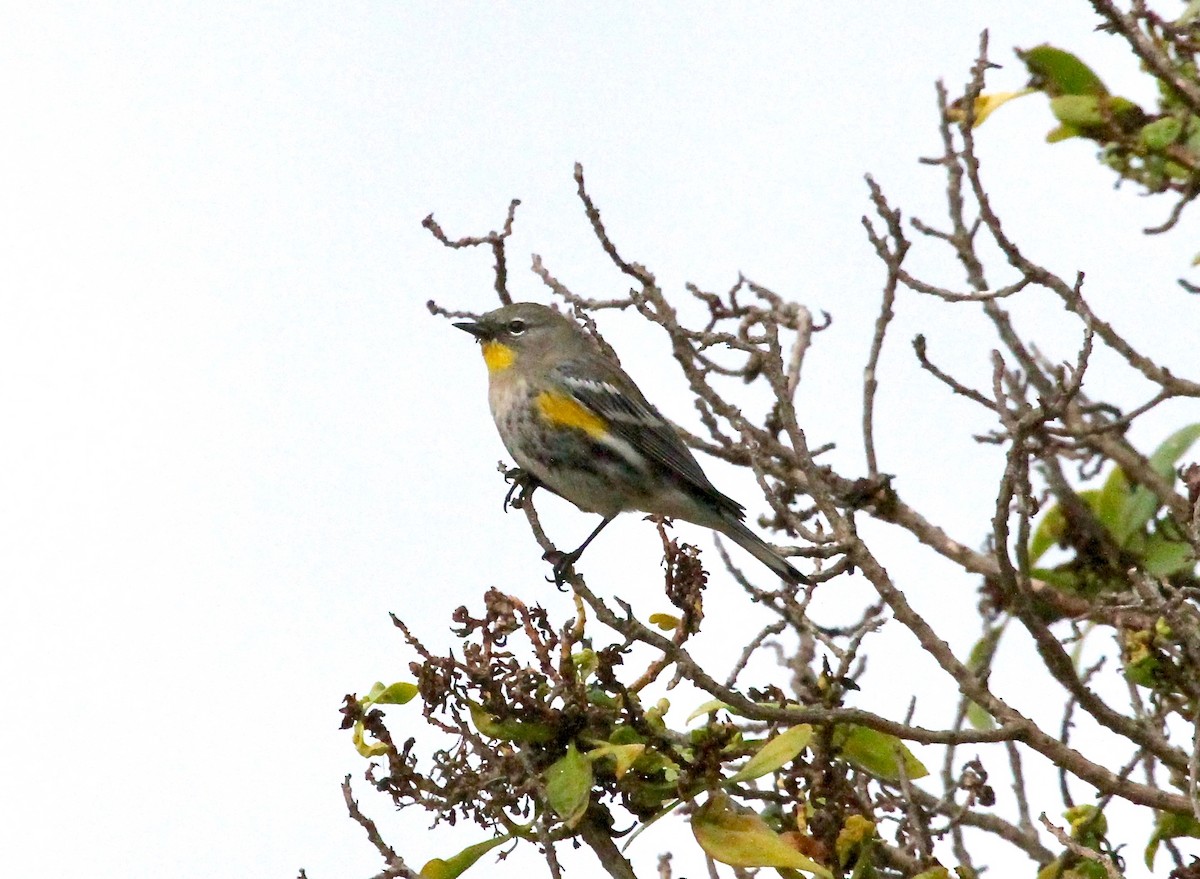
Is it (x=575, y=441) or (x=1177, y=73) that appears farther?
(x=575, y=441)

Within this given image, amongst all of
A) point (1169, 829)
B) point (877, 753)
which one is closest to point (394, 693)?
point (877, 753)

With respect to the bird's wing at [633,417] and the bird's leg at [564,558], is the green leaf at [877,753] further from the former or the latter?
the bird's wing at [633,417]

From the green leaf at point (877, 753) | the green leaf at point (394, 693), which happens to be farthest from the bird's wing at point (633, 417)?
the green leaf at point (394, 693)

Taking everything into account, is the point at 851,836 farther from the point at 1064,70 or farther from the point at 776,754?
the point at 1064,70

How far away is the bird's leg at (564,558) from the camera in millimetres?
4270

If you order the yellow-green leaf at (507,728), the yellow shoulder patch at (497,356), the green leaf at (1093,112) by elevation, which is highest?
the yellow shoulder patch at (497,356)

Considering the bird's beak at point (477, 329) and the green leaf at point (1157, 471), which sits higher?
the bird's beak at point (477, 329)

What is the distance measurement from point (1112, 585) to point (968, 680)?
1944 mm

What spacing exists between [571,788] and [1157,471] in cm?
289

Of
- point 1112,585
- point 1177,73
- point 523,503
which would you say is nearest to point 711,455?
point 523,503

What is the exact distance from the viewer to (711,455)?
5.46m

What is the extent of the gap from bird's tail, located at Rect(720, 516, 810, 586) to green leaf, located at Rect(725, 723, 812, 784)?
245cm

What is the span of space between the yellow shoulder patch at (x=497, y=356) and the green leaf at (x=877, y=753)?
3354 mm

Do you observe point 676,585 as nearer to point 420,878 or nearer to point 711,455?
point 420,878
